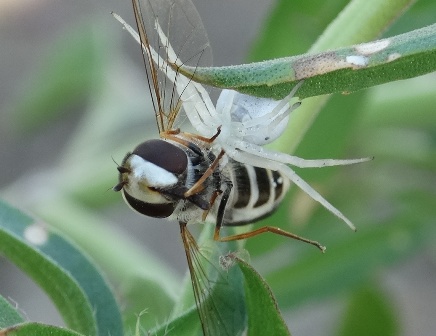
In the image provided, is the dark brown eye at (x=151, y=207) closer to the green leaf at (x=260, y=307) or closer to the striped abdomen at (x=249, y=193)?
the striped abdomen at (x=249, y=193)

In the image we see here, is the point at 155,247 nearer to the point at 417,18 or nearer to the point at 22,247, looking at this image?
the point at 417,18

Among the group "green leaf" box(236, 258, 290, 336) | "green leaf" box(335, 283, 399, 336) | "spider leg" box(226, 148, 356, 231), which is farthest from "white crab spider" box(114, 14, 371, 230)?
"green leaf" box(335, 283, 399, 336)

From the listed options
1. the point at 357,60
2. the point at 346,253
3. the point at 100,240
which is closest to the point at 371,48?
the point at 357,60

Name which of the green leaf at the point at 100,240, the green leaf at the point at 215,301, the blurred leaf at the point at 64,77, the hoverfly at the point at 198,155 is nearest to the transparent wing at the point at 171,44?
the hoverfly at the point at 198,155

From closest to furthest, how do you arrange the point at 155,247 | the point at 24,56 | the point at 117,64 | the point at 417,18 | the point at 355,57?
Result: the point at 355,57 < the point at 417,18 < the point at 117,64 < the point at 155,247 < the point at 24,56

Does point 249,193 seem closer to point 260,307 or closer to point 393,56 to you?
point 260,307

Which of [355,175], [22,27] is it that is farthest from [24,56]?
[355,175]
